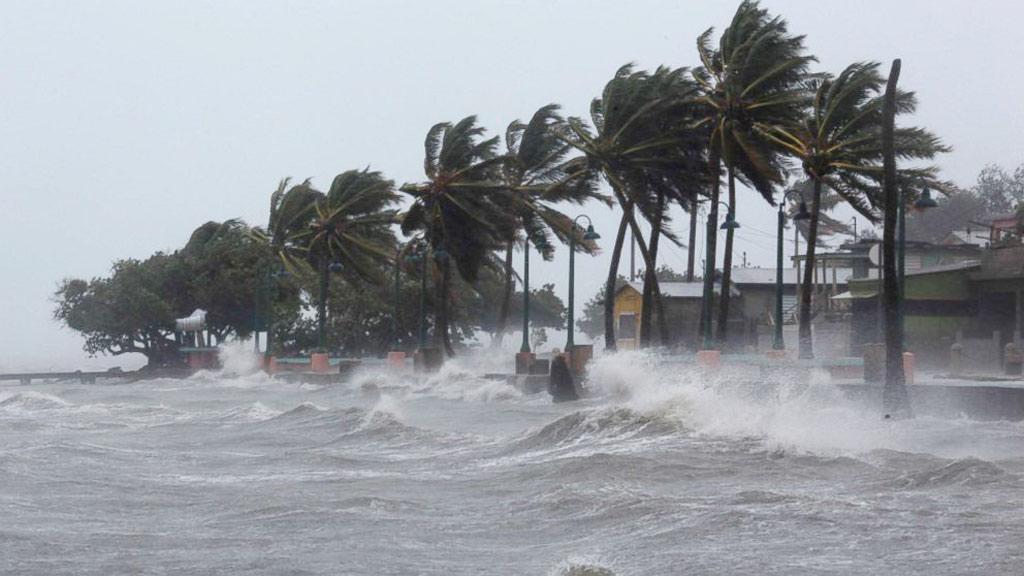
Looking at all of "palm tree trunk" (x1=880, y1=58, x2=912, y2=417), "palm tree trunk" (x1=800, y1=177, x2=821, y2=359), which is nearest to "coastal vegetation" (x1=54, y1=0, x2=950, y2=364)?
"palm tree trunk" (x1=800, y1=177, x2=821, y2=359)

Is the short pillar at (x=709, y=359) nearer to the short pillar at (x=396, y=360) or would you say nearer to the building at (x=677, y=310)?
the building at (x=677, y=310)

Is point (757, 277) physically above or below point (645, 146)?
below

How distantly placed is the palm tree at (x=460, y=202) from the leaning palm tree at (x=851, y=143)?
13.6m

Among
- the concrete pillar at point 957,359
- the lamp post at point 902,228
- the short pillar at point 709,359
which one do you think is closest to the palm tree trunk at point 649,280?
the short pillar at point 709,359

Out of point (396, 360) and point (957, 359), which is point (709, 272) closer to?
point (957, 359)

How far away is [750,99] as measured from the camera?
36.0m

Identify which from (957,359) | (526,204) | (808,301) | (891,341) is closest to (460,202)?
(526,204)

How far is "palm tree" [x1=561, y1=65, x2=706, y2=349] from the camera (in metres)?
38.4

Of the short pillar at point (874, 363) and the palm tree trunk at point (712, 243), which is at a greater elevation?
the palm tree trunk at point (712, 243)

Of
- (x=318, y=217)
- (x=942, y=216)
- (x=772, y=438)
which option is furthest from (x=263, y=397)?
(x=942, y=216)

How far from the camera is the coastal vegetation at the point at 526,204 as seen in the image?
35312 mm

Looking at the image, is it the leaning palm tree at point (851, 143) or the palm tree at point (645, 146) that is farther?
the palm tree at point (645, 146)

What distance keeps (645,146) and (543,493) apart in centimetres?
2642

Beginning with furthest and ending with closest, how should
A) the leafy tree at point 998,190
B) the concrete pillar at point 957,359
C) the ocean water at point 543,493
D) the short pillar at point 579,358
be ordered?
the leafy tree at point 998,190
the concrete pillar at point 957,359
the short pillar at point 579,358
the ocean water at point 543,493
